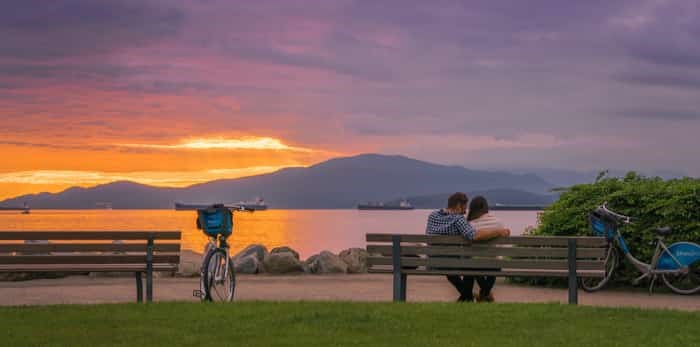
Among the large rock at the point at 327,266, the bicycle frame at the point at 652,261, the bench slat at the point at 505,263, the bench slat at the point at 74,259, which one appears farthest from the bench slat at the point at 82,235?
the bicycle frame at the point at 652,261

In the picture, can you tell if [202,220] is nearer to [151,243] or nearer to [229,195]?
[151,243]

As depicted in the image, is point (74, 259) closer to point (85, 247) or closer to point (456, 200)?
point (85, 247)

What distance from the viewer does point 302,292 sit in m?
13.9

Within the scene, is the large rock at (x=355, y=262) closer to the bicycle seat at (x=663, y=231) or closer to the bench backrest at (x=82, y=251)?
the bicycle seat at (x=663, y=231)

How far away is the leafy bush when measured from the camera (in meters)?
14.4

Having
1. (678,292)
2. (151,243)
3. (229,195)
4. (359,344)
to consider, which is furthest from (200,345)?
(229,195)

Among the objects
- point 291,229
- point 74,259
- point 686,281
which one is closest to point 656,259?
point 686,281

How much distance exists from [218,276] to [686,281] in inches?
274

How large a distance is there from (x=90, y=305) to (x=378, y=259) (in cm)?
342

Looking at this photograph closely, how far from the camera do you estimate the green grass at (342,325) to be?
8.69 metres

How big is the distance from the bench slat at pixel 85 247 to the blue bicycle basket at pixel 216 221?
2.20 feet

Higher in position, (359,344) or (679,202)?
(679,202)

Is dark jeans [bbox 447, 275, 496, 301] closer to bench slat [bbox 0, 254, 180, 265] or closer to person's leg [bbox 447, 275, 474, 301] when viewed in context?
person's leg [bbox 447, 275, 474, 301]

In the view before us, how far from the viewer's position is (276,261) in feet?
56.5
